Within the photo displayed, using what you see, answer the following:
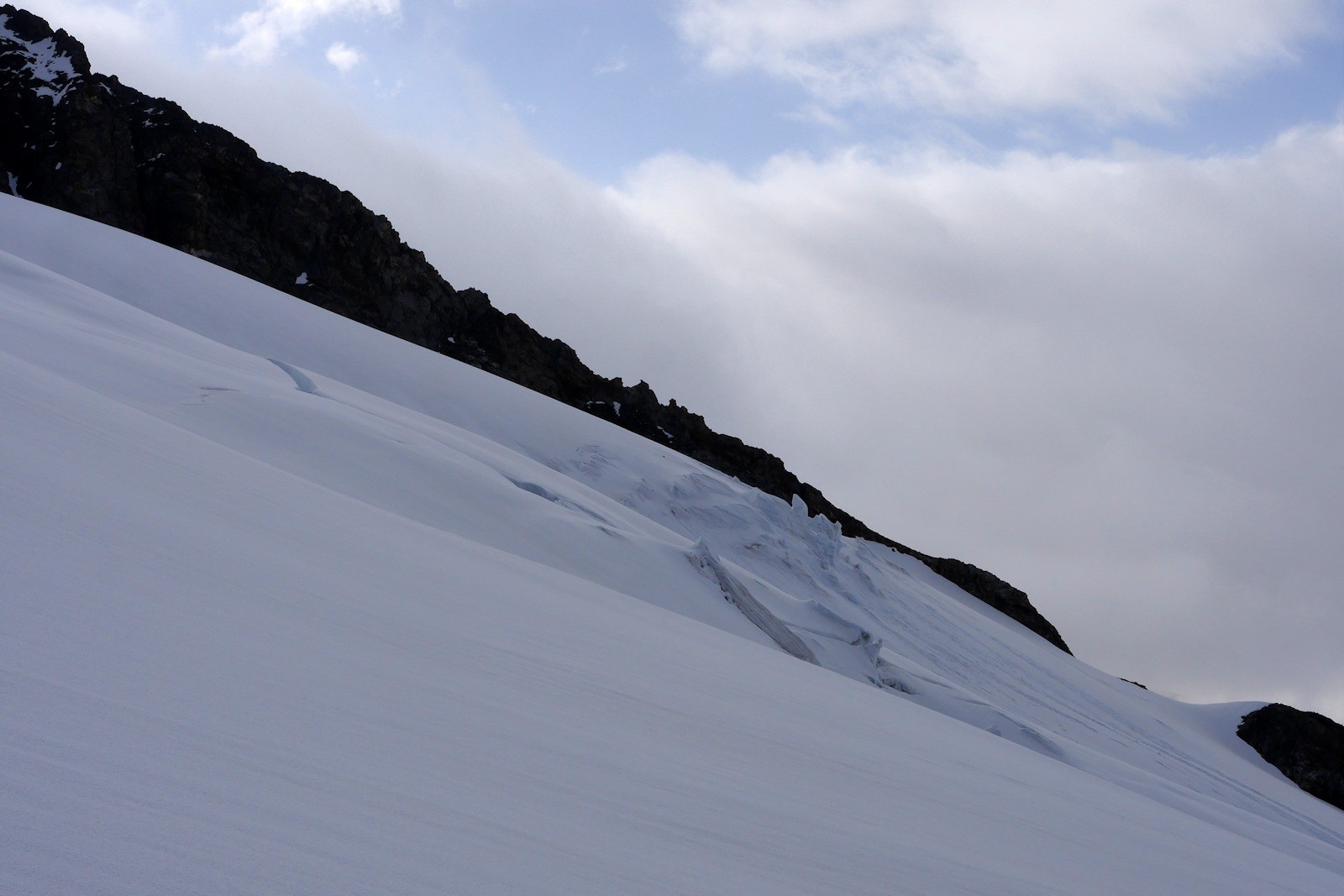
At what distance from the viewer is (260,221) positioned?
32.5 m

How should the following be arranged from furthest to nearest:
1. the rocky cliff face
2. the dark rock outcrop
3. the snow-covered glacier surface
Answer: the rocky cliff face
the dark rock outcrop
the snow-covered glacier surface

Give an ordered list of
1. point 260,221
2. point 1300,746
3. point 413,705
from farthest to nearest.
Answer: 1. point 260,221
2. point 1300,746
3. point 413,705

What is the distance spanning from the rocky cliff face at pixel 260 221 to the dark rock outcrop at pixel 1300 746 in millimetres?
5419

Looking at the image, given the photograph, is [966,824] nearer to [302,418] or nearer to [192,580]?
[192,580]

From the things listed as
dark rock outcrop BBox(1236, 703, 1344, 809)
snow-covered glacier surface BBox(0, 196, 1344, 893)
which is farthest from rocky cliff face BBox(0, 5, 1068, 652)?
snow-covered glacier surface BBox(0, 196, 1344, 893)

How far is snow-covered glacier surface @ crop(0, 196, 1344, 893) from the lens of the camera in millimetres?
1414

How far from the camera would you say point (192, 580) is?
2494mm

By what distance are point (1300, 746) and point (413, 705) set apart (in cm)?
2531

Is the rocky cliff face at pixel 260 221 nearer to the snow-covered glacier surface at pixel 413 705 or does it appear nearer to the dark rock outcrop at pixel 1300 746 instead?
the dark rock outcrop at pixel 1300 746

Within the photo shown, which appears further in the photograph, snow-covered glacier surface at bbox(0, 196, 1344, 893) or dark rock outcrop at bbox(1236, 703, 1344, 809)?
dark rock outcrop at bbox(1236, 703, 1344, 809)

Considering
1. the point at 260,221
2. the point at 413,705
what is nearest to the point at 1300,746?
the point at 413,705

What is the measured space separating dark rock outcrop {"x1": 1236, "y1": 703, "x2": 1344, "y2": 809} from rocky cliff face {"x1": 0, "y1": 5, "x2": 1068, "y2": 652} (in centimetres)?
542

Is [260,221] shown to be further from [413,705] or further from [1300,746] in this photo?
[413,705]

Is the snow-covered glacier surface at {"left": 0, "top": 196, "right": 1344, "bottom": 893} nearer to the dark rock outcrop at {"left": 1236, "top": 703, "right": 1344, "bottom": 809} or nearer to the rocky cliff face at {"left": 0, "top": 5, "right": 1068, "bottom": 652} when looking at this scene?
the dark rock outcrop at {"left": 1236, "top": 703, "right": 1344, "bottom": 809}
